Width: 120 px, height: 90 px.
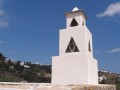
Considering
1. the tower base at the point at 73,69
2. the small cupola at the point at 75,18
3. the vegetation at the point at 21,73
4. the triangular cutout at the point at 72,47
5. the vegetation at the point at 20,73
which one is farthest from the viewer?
the vegetation at the point at 20,73

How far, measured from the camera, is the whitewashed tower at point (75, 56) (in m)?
8.72

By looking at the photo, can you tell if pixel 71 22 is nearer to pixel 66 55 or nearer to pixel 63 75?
pixel 66 55

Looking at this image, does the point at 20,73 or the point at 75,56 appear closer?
the point at 75,56

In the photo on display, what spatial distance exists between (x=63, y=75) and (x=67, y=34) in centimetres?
171

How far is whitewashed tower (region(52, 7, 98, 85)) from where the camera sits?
8.72 m

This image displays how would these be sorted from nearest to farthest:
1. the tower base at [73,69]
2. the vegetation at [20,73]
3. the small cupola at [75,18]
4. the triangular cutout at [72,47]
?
the tower base at [73,69] → the triangular cutout at [72,47] → the small cupola at [75,18] → the vegetation at [20,73]

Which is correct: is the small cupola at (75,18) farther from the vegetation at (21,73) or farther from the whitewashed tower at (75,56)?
the vegetation at (21,73)

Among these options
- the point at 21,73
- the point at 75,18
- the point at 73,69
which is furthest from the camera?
the point at 21,73

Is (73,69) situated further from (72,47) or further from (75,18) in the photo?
(75,18)

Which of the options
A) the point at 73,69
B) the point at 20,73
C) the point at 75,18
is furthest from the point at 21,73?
the point at 73,69

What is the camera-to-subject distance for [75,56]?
8914 mm

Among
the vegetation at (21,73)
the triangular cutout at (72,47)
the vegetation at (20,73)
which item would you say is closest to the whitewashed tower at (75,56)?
the triangular cutout at (72,47)

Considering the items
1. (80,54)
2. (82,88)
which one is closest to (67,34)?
(80,54)

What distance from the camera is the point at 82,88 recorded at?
6016mm
